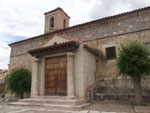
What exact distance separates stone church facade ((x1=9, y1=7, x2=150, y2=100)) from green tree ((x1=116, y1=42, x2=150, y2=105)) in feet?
3.14

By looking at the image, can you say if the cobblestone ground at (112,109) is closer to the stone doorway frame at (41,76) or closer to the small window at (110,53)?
the stone doorway frame at (41,76)

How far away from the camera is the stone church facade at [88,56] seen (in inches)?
301

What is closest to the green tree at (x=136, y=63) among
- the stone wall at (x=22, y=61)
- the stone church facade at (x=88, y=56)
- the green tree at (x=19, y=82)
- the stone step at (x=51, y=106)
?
the stone church facade at (x=88, y=56)

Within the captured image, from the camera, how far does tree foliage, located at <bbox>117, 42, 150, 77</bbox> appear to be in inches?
245

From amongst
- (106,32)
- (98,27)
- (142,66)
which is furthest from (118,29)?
(142,66)

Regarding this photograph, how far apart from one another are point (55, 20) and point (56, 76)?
10.4 metres

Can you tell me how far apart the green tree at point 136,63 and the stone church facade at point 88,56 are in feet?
3.14

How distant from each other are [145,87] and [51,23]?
13620mm

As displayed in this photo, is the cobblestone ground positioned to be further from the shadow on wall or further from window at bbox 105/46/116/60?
window at bbox 105/46/116/60

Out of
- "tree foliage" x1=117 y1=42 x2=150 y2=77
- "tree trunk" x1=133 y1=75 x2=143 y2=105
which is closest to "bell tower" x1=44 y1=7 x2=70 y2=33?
"tree foliage" x1=117 y1=42 x2=150 y2=77

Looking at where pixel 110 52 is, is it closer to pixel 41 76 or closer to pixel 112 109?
pixel 112 109

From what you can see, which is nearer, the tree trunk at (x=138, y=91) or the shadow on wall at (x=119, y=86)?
the tree trunk at (x=138, y=91)

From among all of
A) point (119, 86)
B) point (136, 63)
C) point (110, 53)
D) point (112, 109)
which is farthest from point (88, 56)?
point (112, 109)

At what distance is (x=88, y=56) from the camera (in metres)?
8.54
